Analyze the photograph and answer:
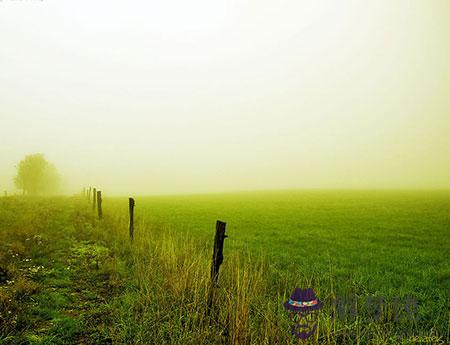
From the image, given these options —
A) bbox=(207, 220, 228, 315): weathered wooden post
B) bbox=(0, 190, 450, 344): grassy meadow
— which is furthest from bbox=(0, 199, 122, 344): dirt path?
bbox=(207, 220, 228, 315): weathered wooden post

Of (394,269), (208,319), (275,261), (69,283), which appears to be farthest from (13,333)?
(394,269)

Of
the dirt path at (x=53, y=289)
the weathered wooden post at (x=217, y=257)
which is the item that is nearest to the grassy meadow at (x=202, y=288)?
the dirt path at (x=53, y=289)

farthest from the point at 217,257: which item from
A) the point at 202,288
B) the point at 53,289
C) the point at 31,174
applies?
the point at 31,174

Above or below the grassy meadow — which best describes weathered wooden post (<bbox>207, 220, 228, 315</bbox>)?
above

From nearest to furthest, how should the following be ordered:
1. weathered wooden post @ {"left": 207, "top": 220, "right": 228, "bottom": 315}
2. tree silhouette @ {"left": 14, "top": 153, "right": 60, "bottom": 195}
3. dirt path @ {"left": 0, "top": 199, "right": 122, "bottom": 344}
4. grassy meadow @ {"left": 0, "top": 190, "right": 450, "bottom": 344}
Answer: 1. grassy meadow @ {"left": 0, "top": 190, "right": 450, "bottom": 344}
2. dirt path @ {"left": 0, "top": 199, "right": 122, "bottom": 344}
3. weathered wooden post @ {"left": 207, "top": 220, "right": 228, "bottom": 315}
4. tree silhouette @ {"left": 14, "top": 153, "right": 60, "bottom": 195}

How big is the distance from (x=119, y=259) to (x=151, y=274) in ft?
10.2

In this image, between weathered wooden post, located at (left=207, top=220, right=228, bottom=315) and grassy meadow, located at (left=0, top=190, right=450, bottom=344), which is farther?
weathered wooden post, located at (left=207, top=220, right=228, bottom=315)

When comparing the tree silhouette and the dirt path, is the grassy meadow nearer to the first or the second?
the dirt path

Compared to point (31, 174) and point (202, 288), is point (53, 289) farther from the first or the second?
point (31, 174)

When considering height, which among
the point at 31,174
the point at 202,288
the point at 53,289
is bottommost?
the point at 53,289

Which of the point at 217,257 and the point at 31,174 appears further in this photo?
the point at 31,174

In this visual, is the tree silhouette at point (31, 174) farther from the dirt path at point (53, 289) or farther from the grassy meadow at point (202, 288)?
the dirt path at point (53, 289)

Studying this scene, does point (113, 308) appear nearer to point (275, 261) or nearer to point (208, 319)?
point (208, 319)

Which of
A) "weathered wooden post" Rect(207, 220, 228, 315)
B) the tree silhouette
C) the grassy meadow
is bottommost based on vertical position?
the grassy meadow
